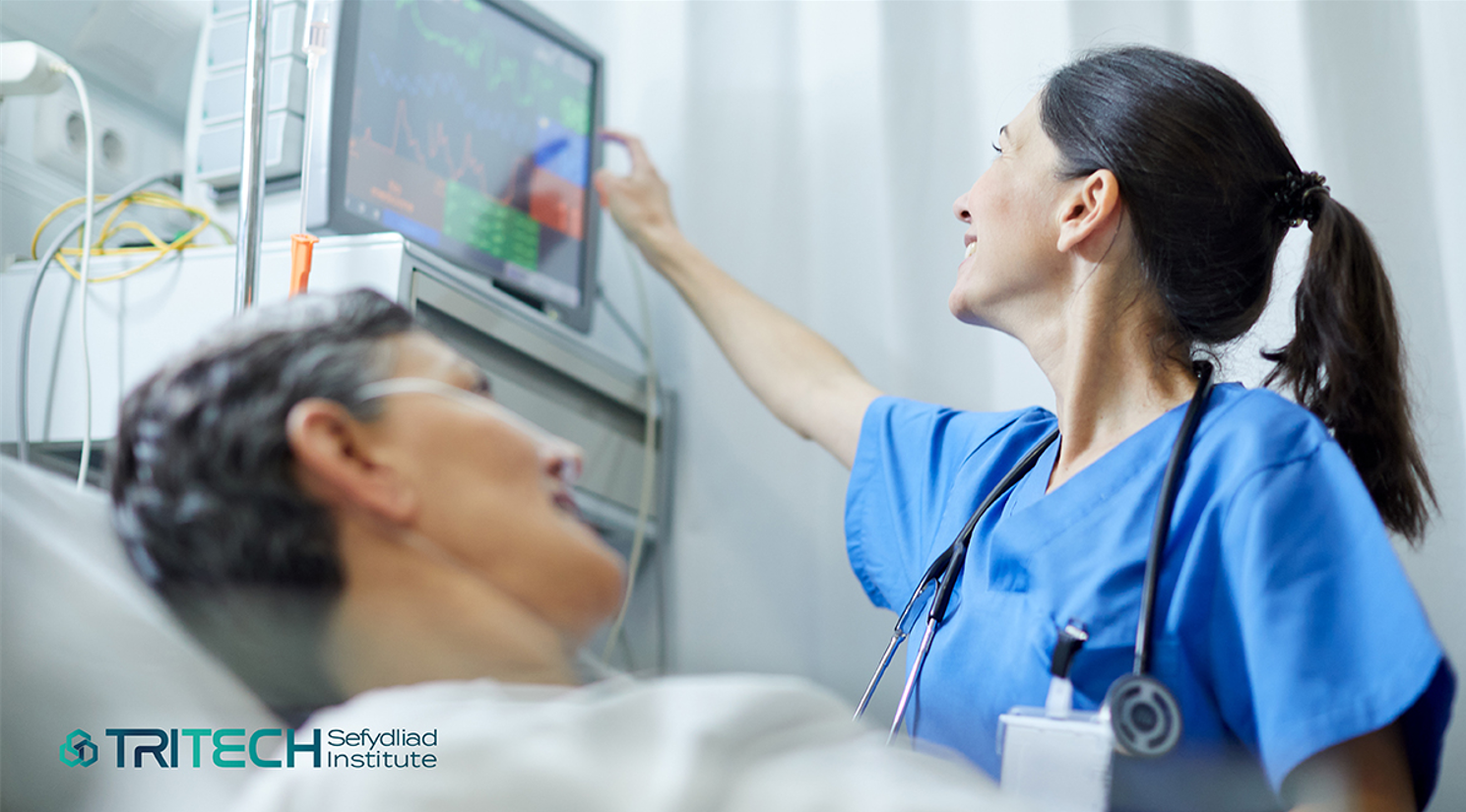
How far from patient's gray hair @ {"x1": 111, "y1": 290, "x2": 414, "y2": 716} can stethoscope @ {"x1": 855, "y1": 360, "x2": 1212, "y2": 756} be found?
0.92ft

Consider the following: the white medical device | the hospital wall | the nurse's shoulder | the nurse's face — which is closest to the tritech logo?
the white medical device

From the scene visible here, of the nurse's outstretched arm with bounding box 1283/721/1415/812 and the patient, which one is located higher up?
the patient

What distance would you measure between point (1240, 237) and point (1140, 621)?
16.2 inches

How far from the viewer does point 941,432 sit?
117 cm

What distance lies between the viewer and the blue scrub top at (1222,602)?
2.45 feet

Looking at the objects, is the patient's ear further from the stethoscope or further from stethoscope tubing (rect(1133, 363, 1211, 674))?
stethoscope tubing (rect(1133, 363, 1211, 674))

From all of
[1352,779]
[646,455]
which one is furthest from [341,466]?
[646,455]

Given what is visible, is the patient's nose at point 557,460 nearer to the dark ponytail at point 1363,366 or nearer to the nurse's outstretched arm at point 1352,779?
the nurse's outstretched arm at point 1352,779

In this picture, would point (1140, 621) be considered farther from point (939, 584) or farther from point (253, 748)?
point (253, 748)

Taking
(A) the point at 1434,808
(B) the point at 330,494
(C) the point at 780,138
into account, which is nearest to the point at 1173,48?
(C) the point at 780,138

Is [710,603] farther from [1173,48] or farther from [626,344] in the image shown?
[1173,48]

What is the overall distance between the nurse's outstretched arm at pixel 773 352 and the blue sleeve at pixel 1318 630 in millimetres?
497

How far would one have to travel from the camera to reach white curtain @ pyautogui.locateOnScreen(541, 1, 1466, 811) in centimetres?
130

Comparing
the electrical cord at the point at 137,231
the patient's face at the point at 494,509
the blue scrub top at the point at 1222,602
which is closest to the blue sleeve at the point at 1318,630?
the blue scrub top at the point at 1222,602
